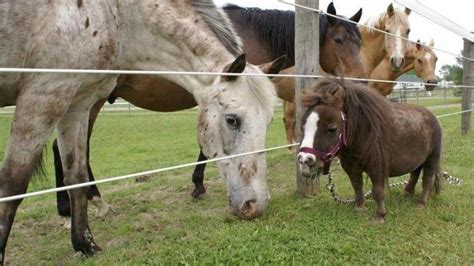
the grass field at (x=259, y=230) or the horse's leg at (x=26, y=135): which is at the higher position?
the horse's leg at (x=26, y=135)

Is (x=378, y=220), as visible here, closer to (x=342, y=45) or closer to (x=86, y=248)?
(x=86, y=248)

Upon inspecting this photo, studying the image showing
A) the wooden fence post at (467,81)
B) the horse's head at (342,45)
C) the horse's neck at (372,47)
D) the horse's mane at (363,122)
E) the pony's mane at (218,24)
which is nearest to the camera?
the horse's mane at (363,122)

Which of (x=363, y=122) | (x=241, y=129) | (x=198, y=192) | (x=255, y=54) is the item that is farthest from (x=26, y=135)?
(x=255, y=54)

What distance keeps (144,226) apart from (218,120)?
142cm

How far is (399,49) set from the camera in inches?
274

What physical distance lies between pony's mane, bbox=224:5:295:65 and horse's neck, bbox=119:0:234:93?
152 centimetres

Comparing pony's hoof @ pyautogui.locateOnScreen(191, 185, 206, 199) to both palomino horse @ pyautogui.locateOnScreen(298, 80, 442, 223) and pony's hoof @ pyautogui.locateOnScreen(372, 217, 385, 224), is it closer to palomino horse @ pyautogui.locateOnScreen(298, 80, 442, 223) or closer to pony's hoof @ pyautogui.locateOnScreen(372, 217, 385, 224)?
palomino horse @ pyautogui.locateOnScreen(298, 80, 442, 223)

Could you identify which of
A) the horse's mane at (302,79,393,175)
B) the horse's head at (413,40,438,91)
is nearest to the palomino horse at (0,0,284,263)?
the horse's mane at (302,79,393,175)

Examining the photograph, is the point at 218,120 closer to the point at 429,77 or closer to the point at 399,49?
the point at 399,49

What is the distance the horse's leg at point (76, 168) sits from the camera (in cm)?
330

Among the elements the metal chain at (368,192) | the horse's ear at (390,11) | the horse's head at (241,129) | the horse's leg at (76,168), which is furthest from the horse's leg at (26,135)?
the horse's ear at (390,11)

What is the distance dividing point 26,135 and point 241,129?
52.1 inches

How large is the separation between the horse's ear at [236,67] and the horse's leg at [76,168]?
1215mm

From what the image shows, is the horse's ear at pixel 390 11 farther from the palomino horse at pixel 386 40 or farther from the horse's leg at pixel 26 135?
the horse's leg at pixel 26 135
